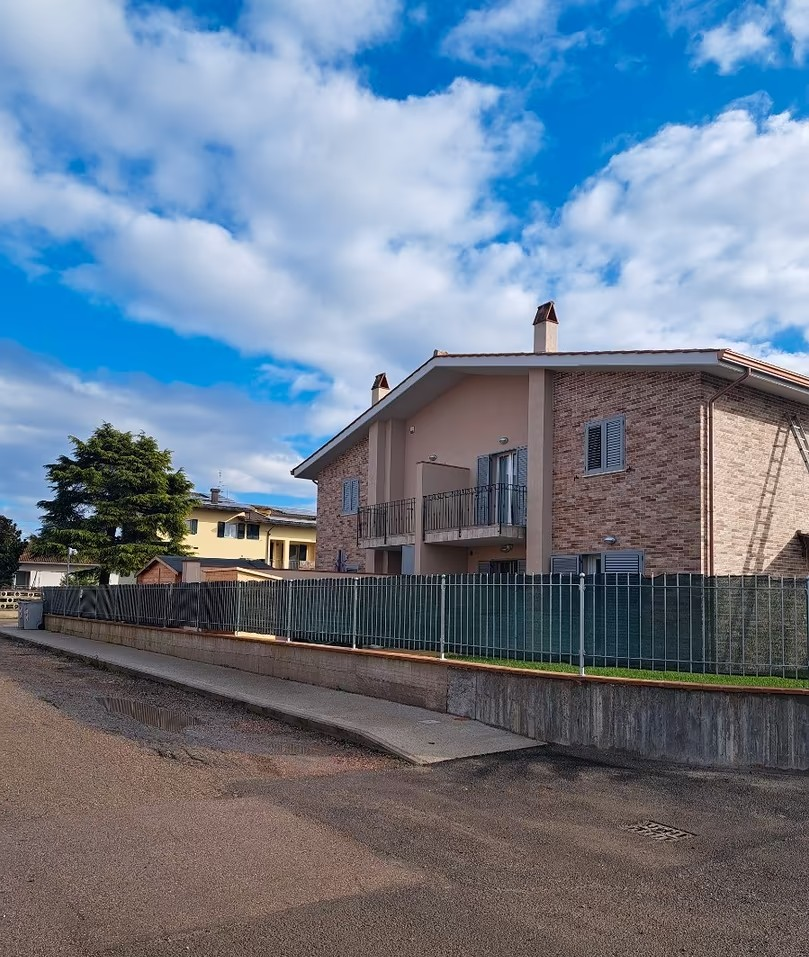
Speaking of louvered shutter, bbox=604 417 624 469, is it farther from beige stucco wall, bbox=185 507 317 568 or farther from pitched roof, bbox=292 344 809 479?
beige stucco wall, bbox=185 507 317 568

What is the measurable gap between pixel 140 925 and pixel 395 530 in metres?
18.7

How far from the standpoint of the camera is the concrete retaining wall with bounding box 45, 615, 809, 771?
9070 millimetres

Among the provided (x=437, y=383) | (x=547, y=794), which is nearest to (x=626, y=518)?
(x=437, y=383)

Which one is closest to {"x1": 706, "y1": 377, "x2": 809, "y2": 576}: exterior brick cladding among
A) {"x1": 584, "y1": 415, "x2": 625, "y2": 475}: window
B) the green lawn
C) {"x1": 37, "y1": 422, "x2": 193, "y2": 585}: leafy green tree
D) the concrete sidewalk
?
{"x1": 584, "y1": 415, "x2": 625, "y2": 475}: window

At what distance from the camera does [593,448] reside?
17.6m

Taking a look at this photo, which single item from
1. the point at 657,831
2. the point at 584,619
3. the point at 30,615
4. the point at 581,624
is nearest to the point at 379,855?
the point at 657,831

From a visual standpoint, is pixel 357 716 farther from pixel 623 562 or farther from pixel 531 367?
pixel 531 367

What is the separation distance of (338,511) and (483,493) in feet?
25.0

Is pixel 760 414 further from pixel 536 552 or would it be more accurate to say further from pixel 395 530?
pixel 395 530

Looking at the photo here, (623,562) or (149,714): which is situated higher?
(623,562)

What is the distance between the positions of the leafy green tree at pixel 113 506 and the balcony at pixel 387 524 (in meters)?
21.3

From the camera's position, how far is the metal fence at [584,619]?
1015 centimetres

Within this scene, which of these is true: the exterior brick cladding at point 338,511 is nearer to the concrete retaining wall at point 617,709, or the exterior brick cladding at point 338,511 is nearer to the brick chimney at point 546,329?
the brick chimney at point 546,329

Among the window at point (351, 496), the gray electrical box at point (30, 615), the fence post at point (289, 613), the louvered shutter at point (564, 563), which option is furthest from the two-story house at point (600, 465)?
the gray electrical box at point (30, 615)
